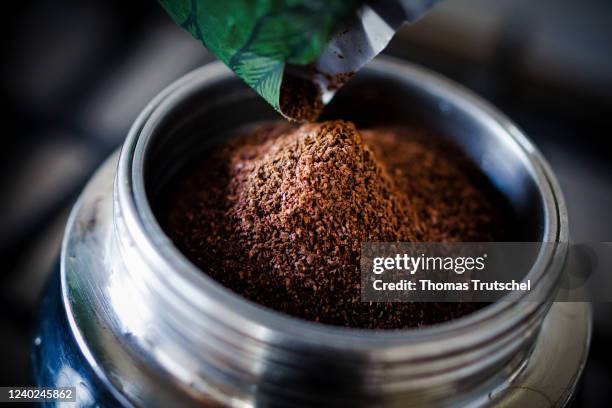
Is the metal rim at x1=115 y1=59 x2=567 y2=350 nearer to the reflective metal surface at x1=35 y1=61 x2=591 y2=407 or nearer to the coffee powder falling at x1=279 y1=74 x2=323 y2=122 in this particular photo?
the reflective metal surface at x1=35 y1=61 x2=591 y2=407

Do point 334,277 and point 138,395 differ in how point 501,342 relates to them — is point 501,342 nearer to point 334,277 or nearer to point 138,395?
point 334,277

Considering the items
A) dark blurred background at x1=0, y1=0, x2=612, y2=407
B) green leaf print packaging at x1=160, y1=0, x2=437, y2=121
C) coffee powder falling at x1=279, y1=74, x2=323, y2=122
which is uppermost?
green leaf print packaging at x1=160, y1=0, x2=437, y2=121

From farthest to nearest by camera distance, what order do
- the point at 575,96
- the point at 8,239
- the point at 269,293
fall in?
the point at 575,96
the point at 8,239
the point at 269,293

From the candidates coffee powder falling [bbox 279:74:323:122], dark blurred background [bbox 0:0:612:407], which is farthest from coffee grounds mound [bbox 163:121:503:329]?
dark blurred background [bbox 0:0:612:407]

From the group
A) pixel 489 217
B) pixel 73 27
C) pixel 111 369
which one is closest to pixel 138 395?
pixel 111 369

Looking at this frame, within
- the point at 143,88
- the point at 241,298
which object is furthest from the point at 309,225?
the point at 143,88
